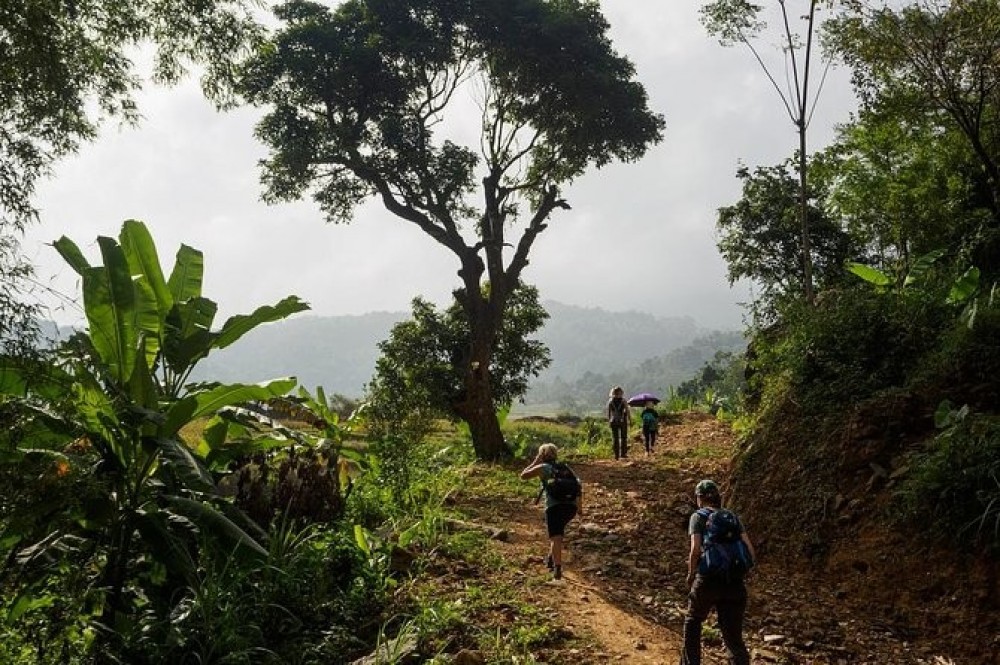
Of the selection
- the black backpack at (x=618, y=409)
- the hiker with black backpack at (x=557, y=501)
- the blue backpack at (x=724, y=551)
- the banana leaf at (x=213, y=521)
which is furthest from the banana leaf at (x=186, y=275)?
the black backpack at (x=618, y=409)

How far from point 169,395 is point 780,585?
6571mm

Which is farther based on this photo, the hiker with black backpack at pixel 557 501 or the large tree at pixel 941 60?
the large tree at pixel 941 60

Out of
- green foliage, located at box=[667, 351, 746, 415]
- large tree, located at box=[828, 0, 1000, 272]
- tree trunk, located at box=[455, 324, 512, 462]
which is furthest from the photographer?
green foliage, located at box=[667, 351, 746, 415]

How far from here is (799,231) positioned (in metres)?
21.5

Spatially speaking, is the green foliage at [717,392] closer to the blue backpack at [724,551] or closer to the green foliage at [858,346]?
the green foliage at [858,346]

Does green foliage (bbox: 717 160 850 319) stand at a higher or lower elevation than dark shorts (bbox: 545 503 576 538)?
higher

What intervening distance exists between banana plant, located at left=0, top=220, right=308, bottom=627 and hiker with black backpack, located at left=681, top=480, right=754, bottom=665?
3323mm

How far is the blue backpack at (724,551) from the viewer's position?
15.7 feet

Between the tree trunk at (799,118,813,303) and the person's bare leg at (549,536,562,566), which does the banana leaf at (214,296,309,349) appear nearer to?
the person's bare leg at (549,536,562,566)

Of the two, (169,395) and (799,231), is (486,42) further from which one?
(169,395)

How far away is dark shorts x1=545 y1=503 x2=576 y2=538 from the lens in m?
6.68

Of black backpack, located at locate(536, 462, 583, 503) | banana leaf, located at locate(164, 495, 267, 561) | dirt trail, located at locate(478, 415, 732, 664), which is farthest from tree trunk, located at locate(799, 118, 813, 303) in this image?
banana leaf, located at locate(164, 495, 267, 561)

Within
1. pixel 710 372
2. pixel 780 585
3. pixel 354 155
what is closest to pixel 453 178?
pixel 354 155

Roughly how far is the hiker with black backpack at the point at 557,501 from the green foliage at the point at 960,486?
3364mm
